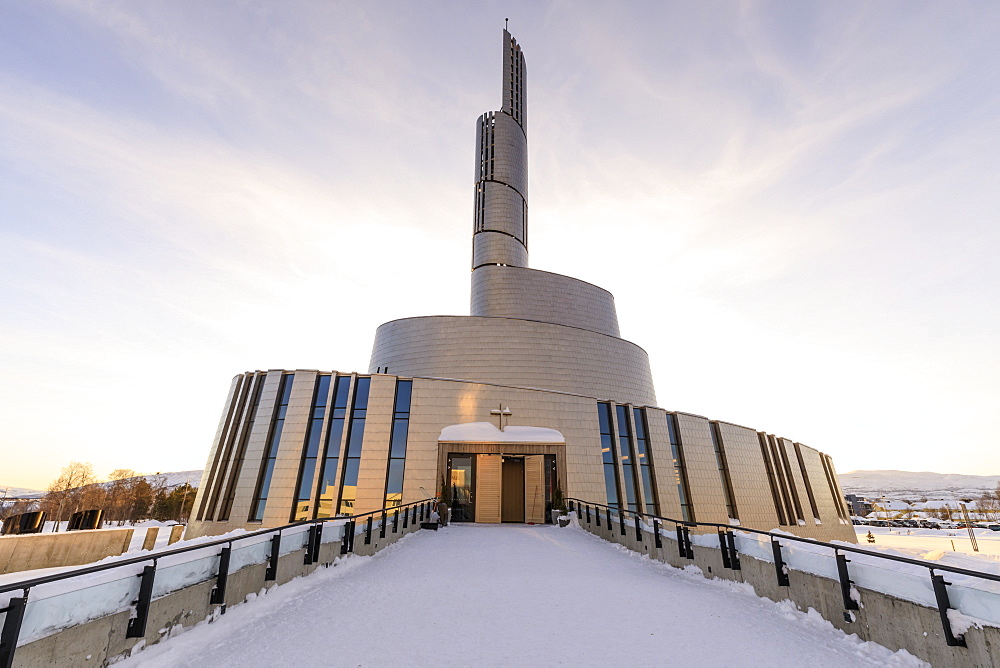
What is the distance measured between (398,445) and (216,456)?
14.1 meters

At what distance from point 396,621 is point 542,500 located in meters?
21.6

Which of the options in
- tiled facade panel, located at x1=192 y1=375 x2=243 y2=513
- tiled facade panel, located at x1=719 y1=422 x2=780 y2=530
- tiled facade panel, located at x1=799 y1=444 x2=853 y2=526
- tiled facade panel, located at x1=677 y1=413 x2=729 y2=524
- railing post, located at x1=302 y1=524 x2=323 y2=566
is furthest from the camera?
tiled facade panel, located at x1=799 y1=444 x2=853 y2=526

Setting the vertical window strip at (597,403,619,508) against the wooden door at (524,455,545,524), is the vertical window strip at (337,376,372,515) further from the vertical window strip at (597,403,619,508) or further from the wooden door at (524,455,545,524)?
the vertical window strip at (597,403,619,508)

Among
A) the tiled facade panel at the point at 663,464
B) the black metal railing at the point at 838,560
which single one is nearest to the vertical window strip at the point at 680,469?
the tiled facade panel at the point at 663,464

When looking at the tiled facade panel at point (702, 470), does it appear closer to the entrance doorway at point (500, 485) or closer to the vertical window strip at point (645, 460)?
the vertical window strip at point (645, 460)

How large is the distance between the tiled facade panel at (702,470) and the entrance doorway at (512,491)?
48.8 feet

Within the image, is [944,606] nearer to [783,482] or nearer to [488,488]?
[488,488]

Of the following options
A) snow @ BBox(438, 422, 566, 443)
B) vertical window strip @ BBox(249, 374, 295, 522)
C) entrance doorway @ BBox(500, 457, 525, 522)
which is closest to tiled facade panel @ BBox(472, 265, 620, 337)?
snow @ BBox(438, 422, 566, 443)

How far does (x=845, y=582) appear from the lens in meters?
6.29

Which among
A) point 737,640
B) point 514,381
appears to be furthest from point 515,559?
point 514,381

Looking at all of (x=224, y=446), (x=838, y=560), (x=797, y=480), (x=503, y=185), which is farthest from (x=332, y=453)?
(x=503, y=185)

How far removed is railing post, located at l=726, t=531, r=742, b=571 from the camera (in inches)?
358

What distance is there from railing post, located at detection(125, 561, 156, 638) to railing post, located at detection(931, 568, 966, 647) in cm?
882

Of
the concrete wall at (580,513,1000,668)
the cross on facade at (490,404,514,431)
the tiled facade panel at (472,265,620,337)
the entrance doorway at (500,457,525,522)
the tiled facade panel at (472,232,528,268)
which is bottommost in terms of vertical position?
the concrete wall at (580,513,1000,668)
